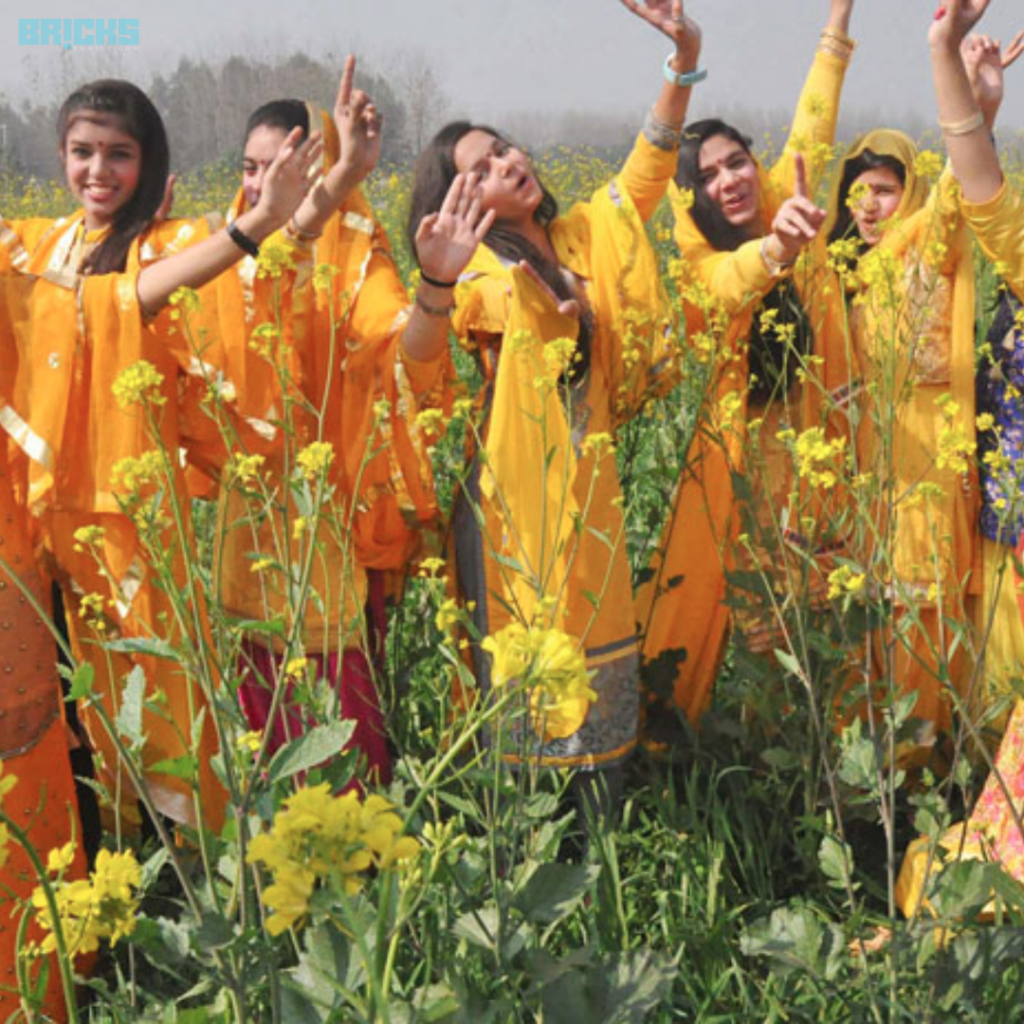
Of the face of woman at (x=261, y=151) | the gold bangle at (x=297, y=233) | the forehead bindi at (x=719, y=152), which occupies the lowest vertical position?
the gold bangle at (x=297, y=233)

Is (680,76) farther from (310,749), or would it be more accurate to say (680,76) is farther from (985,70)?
(310,749)

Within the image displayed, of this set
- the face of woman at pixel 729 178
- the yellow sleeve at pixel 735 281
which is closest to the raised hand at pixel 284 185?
the yellow sleeve at pixel 735 281

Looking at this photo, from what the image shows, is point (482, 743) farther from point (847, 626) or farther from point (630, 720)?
point (847, 626)

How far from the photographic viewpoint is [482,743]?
2.38 metres

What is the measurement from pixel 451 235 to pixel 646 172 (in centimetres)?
56

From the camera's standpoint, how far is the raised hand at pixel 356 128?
2.03 meters

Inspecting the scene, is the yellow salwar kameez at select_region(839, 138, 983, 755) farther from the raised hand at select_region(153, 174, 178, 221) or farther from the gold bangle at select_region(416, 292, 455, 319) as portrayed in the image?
the raised hand at select_region(153, 174, 178, 221)

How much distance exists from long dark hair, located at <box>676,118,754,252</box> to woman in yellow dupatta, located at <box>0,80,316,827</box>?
1115mm

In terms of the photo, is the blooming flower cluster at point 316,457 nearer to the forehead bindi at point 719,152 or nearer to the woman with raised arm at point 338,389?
the woman with raised arm at point 338,389

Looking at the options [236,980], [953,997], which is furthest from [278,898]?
[953,997]

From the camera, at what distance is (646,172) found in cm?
243

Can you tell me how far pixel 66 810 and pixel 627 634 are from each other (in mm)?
985

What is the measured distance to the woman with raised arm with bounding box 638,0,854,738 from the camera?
2529 mm

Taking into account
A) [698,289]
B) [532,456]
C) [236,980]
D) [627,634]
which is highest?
[698,289]
